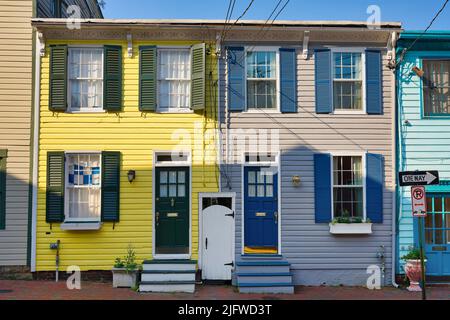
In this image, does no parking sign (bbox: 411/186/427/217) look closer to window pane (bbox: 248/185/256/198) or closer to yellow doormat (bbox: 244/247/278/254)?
yellow doormat (bbox: 244/247/278/254)

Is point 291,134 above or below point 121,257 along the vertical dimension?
above

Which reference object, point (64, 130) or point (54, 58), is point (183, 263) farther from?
point (54, 58)

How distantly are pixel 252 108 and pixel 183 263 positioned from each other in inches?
159

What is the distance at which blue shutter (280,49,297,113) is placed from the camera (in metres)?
11.9

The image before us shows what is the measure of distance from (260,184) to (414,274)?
408 cm

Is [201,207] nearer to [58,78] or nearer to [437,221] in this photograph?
[58,78]

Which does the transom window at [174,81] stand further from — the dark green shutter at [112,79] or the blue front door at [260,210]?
the blue front door at [260,210]

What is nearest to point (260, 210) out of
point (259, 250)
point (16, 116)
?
point (259, 250)

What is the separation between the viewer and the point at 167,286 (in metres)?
10.7

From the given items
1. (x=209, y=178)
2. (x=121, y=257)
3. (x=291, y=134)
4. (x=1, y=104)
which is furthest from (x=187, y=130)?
(x=1, y=104)

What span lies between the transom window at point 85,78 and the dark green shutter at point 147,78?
992 mm

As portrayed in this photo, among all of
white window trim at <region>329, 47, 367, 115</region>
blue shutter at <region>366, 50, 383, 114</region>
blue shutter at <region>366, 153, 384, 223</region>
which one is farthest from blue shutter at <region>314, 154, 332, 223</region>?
blue shutter at <region>366, 50, 383, 114</region>

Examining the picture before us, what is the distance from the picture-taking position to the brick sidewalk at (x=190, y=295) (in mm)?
10047

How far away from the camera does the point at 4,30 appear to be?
38.5 ft
